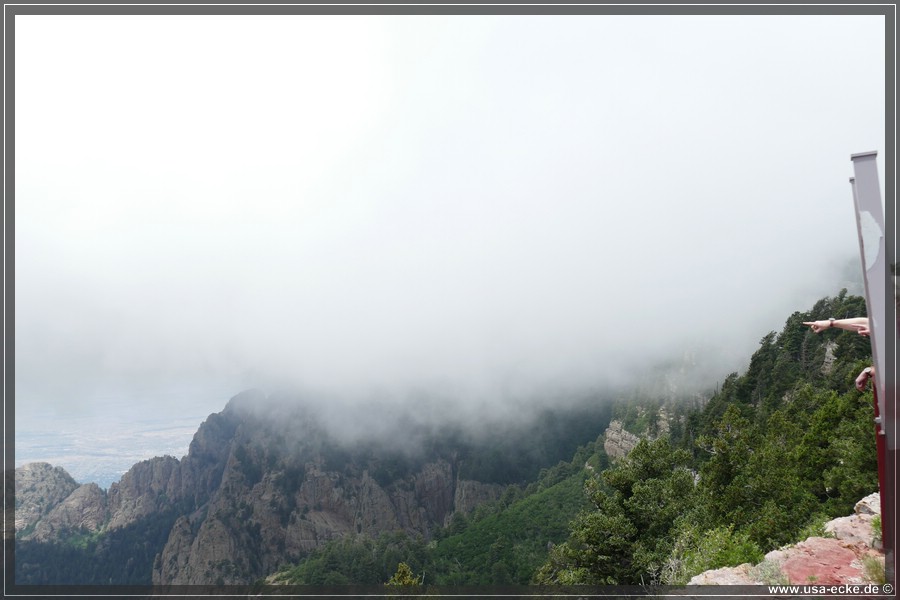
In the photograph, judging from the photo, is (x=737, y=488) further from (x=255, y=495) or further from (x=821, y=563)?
(x=255, y=495)

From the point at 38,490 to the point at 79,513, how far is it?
1224 cm

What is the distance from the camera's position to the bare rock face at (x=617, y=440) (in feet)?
335

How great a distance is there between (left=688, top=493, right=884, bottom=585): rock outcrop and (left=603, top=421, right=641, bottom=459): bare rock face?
9732cm

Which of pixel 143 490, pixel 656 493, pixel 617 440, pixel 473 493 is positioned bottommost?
pixel 473 493

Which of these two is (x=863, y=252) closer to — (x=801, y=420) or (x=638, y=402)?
(x=801, y=420)

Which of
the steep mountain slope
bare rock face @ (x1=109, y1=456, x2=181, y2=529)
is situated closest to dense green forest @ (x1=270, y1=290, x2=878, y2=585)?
the steep mountain slope

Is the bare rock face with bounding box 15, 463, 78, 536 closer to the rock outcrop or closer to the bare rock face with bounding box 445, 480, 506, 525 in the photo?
the bare rock face with bounding box 445, 480, 506, 525

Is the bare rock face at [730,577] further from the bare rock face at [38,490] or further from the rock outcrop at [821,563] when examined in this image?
the bare rock face at [38,490]

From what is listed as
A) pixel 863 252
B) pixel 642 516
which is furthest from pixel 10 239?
pixel 642 516

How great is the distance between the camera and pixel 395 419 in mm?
196875

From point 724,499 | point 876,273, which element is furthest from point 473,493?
point 876,273

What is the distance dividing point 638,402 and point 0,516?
130661 millimetres

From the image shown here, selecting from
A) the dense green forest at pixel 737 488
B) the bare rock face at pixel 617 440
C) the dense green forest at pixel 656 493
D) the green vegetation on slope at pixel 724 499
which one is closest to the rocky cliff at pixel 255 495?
the dense green forest at pixel 656 493

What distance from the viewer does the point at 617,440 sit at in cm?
10906
